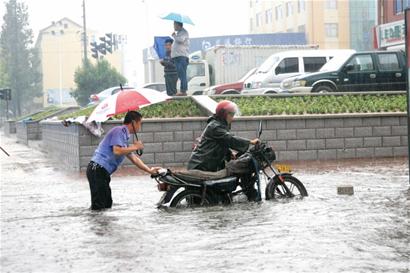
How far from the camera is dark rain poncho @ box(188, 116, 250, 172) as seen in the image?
995 centimetres

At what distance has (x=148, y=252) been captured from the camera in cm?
720

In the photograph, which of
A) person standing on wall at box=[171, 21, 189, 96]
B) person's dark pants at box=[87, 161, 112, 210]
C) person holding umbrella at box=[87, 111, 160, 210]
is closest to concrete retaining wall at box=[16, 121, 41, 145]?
person standing on wall at box=[171, 21, 189, 96]

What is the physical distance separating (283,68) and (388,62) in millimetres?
4484

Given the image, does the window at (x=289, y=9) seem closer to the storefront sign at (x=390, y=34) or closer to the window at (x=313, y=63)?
the storefront sign at (x=390, y=34)

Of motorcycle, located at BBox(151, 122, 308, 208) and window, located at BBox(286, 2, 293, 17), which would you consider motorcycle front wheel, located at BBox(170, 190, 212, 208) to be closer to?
motorcycle, located at BBox(151, 122, 308, 208)

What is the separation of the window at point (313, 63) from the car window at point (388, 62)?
4291 mm

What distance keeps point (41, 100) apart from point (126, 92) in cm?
9588

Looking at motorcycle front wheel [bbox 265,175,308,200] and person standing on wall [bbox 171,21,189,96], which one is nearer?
motorcycle front wheel [bbox 265,175,308,200]

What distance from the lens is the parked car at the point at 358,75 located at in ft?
71.4

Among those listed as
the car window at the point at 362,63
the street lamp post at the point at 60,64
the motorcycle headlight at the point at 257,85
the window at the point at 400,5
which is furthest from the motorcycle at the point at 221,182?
the street lamp post at the point at 60,64

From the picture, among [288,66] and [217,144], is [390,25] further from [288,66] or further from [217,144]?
[217,144]

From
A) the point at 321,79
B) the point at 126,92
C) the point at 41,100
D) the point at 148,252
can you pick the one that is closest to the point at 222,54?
the point at 321,79

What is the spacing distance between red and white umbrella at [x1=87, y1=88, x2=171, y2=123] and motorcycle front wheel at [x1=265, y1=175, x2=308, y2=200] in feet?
6.05

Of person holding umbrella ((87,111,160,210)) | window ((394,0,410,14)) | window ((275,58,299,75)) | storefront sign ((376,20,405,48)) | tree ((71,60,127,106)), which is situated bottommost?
person holding umbrella ((87,111,160,210))
